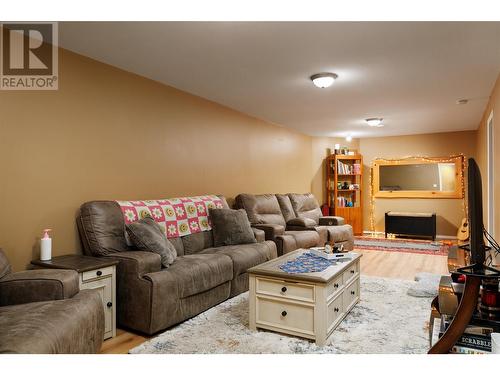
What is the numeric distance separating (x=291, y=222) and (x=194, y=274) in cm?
300

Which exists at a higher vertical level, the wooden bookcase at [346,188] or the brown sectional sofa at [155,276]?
the wooden bookcase at [346,188]

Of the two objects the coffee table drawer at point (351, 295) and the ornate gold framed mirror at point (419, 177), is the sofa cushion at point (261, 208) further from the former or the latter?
the ornate gold framed mirror at point (419, 177)

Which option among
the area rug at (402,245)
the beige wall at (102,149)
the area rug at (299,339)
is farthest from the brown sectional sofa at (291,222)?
the area rug at (299,339)

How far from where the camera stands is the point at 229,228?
4047mm

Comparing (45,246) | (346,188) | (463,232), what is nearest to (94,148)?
(45,246)

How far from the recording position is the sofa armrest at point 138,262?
2707 mm

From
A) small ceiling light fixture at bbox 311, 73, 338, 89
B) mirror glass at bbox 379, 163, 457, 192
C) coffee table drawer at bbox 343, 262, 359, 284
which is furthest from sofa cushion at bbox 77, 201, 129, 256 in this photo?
mirror glass at bbox 379, 163, 457, 192

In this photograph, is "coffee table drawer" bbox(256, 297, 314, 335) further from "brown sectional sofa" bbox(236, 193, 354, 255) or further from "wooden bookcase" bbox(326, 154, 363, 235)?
"wooden bookcase" bbox(326, 154, 363, 235)

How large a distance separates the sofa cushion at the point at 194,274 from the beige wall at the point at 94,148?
975 mm

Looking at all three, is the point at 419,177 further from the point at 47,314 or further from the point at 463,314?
the point at 47,314

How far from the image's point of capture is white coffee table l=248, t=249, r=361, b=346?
250 cm

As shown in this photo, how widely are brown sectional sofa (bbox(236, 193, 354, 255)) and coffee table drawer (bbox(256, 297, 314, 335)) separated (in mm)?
1923
